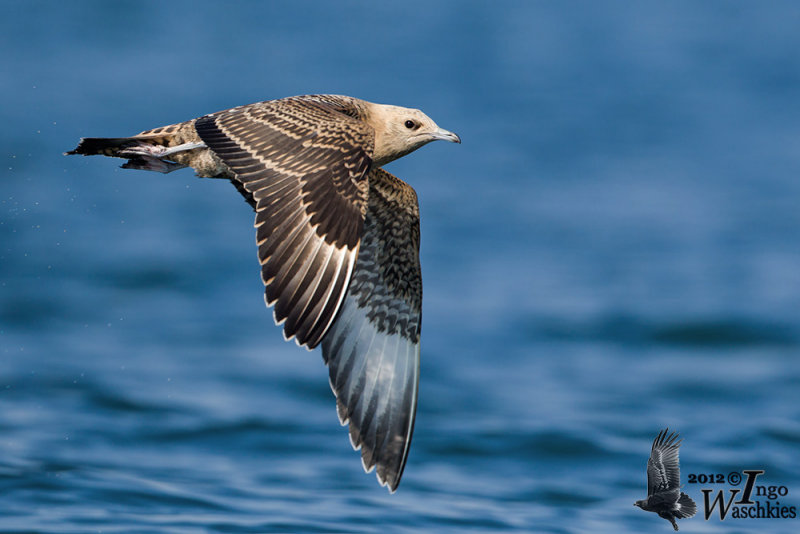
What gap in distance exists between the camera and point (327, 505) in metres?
14.2

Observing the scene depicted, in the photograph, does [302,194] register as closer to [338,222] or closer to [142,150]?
[338,222]

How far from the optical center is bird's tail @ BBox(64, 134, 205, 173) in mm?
10008

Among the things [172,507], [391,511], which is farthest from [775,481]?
[172,507]

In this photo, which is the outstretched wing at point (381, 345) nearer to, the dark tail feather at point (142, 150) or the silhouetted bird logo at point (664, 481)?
the dark tail feather at point (142, 150)

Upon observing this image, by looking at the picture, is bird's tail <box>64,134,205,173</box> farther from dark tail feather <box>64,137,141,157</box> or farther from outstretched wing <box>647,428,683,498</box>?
outstretched wing <box>647,428,683,498</box>

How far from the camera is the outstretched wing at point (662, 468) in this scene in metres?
11.6

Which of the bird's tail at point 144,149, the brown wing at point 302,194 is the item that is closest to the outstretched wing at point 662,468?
the brown wing at point 302,194

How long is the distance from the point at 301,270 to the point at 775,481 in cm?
876

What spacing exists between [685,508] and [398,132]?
16.4 feet

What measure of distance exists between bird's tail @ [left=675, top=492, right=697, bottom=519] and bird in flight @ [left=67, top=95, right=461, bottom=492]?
3.10 meters

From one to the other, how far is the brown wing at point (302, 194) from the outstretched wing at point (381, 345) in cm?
157

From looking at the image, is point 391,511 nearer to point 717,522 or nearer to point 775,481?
point 717,522

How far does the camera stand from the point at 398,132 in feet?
34.0

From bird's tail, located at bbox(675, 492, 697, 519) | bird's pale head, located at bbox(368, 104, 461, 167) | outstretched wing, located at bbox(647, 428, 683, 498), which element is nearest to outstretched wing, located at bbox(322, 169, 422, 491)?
bird's pale head, located at bbox(368, 104, 461, 167)
